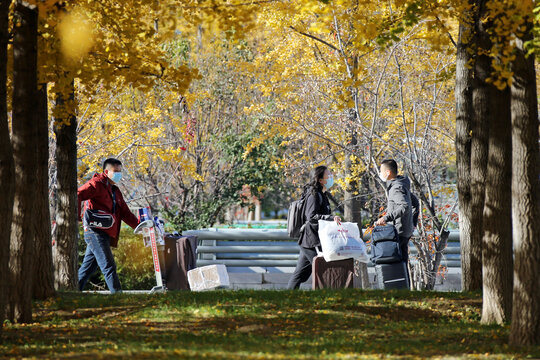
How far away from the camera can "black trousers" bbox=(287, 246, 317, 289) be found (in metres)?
10.3

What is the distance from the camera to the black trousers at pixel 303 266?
10.3m

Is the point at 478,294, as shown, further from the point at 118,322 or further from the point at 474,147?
the point at 118,322

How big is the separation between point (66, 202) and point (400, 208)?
14.1 feet

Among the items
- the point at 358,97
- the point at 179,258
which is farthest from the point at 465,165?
the point at 358,97

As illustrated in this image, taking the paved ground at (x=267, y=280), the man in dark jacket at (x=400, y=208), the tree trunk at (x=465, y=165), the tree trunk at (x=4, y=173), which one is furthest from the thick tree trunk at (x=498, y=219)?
the paved ground at (x=267, y=280)

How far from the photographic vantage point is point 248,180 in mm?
20688

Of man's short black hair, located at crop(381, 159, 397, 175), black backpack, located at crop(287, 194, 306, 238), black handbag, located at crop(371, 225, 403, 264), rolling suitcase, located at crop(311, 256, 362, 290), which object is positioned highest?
man's short black hair, located at crop(381, 159, 397, 175)

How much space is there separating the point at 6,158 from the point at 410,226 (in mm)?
5203

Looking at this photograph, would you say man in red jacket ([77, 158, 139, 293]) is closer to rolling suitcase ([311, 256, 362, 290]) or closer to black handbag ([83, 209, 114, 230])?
black handbag ([83, 209, 114, 230])

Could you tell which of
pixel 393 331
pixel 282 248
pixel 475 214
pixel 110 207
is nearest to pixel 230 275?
pixel 282 248

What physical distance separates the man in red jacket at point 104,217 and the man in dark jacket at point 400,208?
345cm

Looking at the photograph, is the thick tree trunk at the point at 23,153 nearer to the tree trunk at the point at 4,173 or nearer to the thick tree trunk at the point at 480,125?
the tree trunk at the point at 4,173

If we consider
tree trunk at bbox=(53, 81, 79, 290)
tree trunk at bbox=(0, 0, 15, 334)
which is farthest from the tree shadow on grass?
tree trunk at bbox=(53, 81, 79, 290)

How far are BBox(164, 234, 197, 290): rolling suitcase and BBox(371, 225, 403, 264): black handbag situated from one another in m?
2.75
